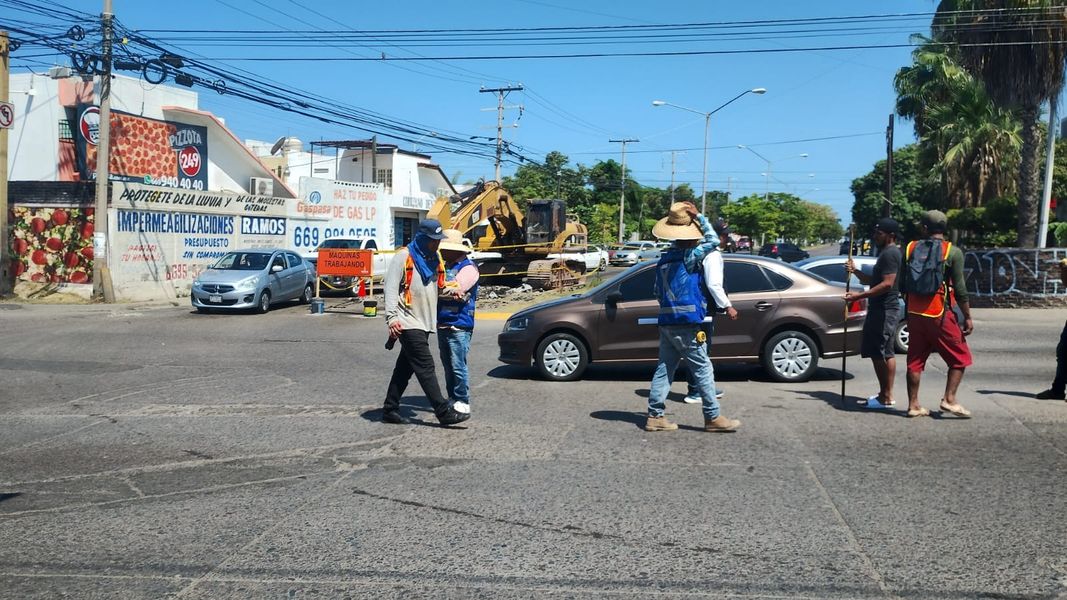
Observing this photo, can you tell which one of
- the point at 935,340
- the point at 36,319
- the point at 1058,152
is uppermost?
the point at 1058,152

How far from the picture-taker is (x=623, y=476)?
19.9 ft

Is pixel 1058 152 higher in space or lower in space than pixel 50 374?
higher

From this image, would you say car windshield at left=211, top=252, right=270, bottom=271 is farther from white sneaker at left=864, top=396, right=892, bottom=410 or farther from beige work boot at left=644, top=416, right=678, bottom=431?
white sneaker at left=864, top=396, right=892, bottom=410

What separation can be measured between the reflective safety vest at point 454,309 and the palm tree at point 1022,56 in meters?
19.9

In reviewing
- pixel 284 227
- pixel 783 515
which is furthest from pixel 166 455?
pixel 284 227

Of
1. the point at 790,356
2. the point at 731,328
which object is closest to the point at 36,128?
the point at 731,328

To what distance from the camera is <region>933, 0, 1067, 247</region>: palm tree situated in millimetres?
21688

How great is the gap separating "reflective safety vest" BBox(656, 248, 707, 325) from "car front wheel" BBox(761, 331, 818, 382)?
3.22 meters

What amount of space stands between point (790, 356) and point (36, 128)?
31.9m

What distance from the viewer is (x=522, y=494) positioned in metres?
5.66

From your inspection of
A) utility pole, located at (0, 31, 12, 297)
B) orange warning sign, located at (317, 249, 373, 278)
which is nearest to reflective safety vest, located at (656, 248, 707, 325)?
orange warning sign, located at (317, 249, 373, 278)

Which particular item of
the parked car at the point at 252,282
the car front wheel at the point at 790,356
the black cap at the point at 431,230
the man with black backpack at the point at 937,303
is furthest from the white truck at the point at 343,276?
the man with black backpack at the point at 937,303

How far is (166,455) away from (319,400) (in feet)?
7.77

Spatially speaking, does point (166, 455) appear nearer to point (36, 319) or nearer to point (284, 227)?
point (36, 319)
